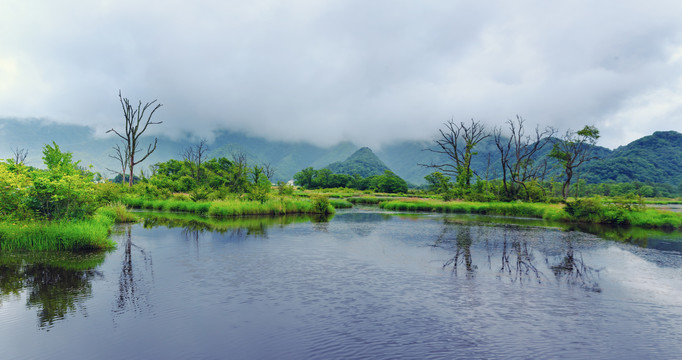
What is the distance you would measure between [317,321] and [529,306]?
19.2 ft

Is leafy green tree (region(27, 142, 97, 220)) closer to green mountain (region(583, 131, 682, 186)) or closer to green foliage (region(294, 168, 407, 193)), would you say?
green foliage (region(294, 168, 407, 193))

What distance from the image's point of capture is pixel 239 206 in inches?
1366

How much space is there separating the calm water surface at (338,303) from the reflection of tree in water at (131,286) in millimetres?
58

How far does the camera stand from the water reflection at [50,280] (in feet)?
29.7

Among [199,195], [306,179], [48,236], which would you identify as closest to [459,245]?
[48,236]

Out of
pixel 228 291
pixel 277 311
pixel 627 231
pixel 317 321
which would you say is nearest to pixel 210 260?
pixel 228 291

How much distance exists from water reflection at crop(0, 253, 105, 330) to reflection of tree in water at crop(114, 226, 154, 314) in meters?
0.78

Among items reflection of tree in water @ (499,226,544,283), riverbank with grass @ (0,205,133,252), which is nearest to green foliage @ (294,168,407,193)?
reflection of tree in water @ (499,226,544,283)

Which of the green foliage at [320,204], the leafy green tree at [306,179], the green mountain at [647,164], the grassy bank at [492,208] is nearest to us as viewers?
the grassy bank at [492,208]

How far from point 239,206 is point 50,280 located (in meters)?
23.4

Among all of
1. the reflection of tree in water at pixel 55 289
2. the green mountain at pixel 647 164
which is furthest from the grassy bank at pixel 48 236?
the green mountain at pixel 647 164

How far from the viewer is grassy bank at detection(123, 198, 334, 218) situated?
112 feet

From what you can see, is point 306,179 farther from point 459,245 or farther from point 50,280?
point 50,280

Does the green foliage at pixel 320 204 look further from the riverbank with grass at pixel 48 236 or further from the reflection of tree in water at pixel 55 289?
the reflection of tree in water at pixel 55 289
